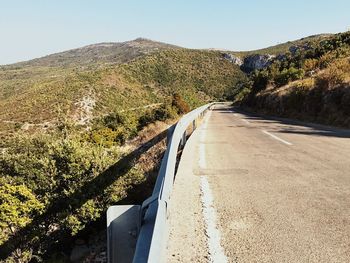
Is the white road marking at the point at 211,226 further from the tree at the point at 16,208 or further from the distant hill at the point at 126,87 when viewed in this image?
the distant hill at the point at 126,87

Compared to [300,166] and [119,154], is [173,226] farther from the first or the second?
[119,154]

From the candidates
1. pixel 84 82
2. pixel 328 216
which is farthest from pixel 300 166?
pixel 84 82

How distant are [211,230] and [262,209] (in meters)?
0.99

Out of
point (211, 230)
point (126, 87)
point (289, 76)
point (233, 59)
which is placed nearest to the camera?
point (211, 230)

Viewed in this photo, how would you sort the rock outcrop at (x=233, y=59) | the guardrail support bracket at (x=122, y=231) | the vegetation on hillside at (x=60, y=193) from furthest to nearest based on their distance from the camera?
1. the rock outcrop at (x=233, y=59)
2. the vegetation on hillside at (x=60, y=193)
3. the guardrail support bracket at (x=122, y=231)

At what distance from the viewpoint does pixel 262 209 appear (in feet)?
15.5

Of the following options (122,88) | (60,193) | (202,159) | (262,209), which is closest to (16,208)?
(60,193)

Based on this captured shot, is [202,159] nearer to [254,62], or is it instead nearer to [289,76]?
[289,76]

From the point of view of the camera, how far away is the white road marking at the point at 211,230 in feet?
11.1

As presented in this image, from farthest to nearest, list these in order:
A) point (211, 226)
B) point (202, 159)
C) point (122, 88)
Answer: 1. point (122, 88)
2. point (202, 159)
3. point (211, 226)

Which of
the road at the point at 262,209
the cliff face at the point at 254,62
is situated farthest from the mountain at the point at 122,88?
the road at the point at 262,209

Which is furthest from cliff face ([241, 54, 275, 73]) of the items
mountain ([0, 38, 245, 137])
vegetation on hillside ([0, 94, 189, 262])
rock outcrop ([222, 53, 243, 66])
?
vegetation on hillside ([0, 94, 189, 262])

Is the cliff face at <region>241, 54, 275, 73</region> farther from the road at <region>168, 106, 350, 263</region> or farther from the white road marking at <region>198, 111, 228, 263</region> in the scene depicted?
the white road marking at <region>198, 111, 228, 263</region>

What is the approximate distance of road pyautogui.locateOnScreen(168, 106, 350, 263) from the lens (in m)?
3.47
